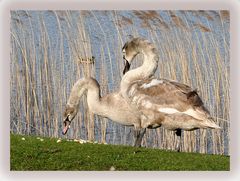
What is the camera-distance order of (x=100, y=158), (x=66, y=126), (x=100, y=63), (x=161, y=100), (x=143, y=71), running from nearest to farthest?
(x=100, y=158) < (x=161, y=100) < (x=143, y=71) < (x=66, y=126) < (x=100, y=63)

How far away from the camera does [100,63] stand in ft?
43.5

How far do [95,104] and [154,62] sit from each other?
1.44m

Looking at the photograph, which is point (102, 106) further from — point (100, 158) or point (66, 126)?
point (100, 158)

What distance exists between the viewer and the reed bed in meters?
13.2

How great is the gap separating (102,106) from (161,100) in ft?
4.64

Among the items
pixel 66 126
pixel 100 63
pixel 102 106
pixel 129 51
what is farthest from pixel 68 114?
pixel 129 51

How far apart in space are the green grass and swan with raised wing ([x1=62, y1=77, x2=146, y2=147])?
555 mm

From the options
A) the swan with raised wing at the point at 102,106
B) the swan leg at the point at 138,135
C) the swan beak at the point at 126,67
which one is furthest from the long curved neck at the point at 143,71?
the swan leg at the point at 138,135

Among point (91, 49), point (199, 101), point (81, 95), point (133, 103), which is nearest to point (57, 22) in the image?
point (91, 49)

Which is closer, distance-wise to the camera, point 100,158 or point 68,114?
point 100,158

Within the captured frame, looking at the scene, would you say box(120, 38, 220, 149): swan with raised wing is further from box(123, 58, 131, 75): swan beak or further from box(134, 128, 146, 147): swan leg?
box(123, 58, 131, 75): swan beak

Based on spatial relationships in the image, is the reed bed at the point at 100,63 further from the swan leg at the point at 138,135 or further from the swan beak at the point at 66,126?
the swan leg at the point at 138,135

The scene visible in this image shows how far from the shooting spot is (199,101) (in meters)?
11.5

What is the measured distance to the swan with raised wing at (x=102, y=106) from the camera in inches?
474
